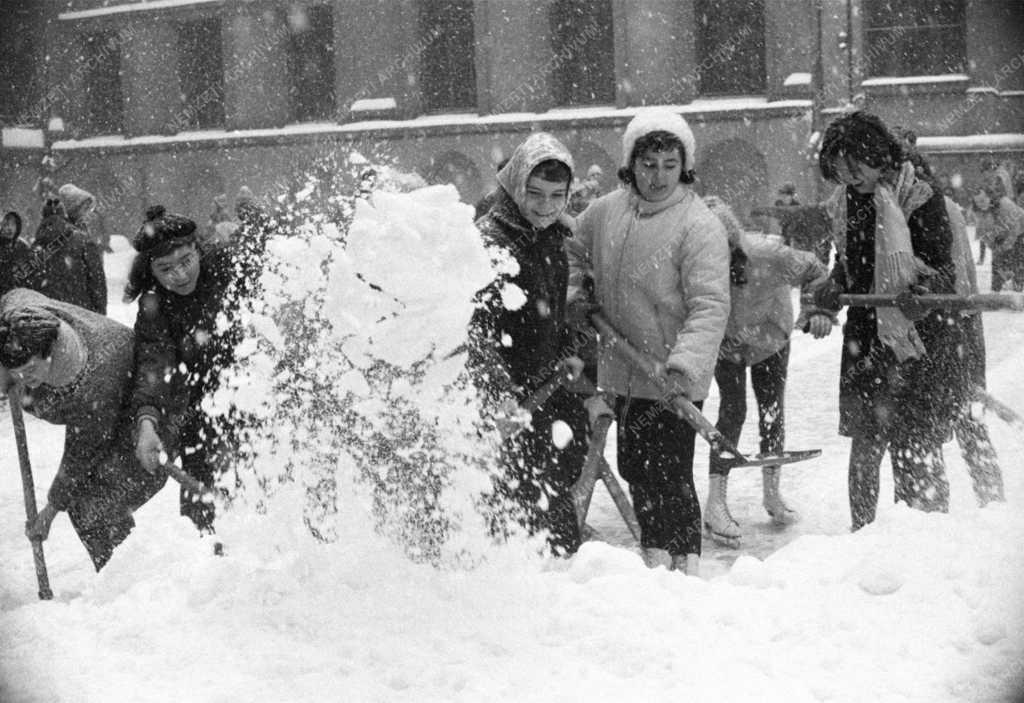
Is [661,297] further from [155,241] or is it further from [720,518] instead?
[155,241]

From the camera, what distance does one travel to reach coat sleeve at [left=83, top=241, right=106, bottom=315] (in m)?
9.65

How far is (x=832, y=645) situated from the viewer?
2998mm

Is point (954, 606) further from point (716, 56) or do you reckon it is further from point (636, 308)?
point (716, 56)

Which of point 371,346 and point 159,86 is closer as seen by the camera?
point 371,346

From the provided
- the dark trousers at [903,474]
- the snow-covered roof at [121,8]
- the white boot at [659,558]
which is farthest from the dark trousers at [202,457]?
the snow-covered roof at [121,8]

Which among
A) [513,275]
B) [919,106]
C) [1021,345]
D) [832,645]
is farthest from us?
[919,106]

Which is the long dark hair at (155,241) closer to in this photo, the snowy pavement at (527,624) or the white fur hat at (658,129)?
the snowy pavement at (527,624)

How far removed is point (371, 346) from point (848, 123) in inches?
83.0

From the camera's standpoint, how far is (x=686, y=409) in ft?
13.6

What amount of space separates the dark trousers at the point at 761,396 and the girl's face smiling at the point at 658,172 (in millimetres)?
1465

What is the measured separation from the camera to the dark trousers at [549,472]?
4.20m

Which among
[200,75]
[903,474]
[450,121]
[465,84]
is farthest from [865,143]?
[200,75]

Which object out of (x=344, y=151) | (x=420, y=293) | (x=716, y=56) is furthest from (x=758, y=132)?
(x=420, y=293)

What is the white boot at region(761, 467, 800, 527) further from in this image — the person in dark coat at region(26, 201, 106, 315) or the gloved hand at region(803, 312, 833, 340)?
the person in dark coat at region(26, 201, 106, 315)
